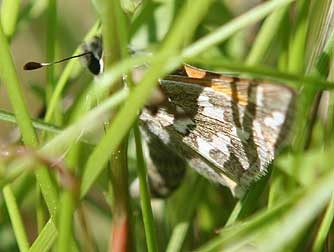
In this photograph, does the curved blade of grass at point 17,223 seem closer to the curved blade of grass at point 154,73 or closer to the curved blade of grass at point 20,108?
the curved blade of grass at point 20,108

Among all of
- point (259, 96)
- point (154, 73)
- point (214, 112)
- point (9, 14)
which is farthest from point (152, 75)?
point (9, 14)

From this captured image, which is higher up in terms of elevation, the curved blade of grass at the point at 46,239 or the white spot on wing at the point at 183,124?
the white spot on wing at the point at 183,124

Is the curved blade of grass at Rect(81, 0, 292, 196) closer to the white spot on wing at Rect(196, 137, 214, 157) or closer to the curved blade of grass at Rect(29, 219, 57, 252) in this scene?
the curved blade of grass at Rect(29, 219, 57, 252)

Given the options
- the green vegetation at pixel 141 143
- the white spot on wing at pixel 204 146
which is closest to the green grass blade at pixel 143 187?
the green vegetation at pixel 141 143

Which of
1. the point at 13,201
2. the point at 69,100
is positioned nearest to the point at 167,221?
Result: the point at 69,100

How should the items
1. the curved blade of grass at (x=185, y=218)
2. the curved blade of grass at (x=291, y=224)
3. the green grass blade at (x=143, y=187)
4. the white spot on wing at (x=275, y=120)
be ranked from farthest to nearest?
the curved blade of grass at (x=185, y=218)
the green grass blade at (x=143, y=187)
the white spot on wing at (x=275, y=120)
the curved blade of grass at (x=291, y=224)

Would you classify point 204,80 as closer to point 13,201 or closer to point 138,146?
point 138,146

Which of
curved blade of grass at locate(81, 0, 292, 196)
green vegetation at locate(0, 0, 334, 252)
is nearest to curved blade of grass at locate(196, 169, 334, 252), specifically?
green vegetation at locate(0, 0, 334, 252)

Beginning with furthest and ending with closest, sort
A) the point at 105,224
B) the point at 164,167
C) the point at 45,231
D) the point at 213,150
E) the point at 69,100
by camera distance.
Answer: the point at 105,224
the point at 69,100
the point at 164,167
the point at 213,150
the point at 45,231
